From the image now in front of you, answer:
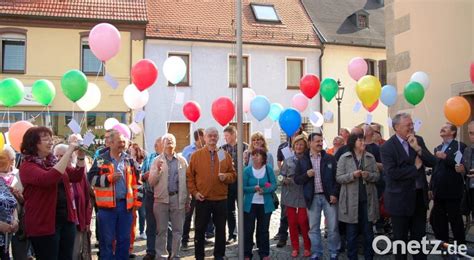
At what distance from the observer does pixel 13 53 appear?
51.3ft

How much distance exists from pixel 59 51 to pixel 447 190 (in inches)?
544

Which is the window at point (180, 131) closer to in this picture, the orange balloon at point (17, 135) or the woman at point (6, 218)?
the orange balloon at point (17, 135)

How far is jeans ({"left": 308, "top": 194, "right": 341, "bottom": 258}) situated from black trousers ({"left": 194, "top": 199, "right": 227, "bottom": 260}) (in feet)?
3.71

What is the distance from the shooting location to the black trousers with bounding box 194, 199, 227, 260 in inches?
214

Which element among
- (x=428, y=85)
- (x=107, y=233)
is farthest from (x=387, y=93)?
(x=107, y=233)

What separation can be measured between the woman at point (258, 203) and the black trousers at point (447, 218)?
2.26 metres

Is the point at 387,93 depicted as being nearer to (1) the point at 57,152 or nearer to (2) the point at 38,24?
(1) the point at 57,152

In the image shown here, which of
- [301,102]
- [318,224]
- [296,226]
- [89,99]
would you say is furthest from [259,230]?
[301,102]

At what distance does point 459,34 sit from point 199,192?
198 inches

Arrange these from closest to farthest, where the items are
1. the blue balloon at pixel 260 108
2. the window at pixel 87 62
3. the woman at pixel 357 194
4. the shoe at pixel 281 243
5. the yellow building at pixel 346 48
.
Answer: the woman at pixel 357 194 < the shoe at pixel 281 243 < the blue balloon at pixel 260 108 < the window at pixel 87 62 < the yellow building at pixel 346 48

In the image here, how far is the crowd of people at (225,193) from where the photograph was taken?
4.03 meters

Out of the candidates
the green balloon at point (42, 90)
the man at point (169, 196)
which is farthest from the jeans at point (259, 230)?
the green balloon at point (42, 90)

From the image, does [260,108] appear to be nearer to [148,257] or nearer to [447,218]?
[148,257]

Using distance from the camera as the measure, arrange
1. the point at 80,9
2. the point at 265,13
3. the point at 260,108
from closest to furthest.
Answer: the point at 260,108 < the point at 80,9 < the point at 265,13
